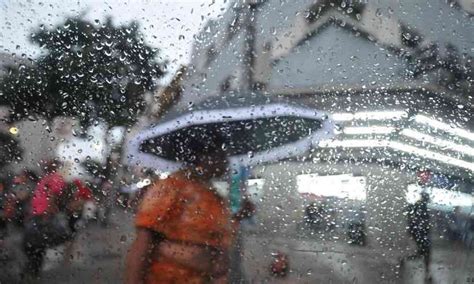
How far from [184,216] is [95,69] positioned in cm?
52

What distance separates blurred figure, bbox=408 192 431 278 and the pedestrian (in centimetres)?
101

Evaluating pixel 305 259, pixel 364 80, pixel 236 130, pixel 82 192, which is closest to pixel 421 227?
pixel 305 259

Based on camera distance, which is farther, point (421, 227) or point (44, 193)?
point (44, 193)

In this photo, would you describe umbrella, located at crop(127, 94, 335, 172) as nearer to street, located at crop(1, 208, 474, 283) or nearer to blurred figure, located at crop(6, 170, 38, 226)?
street, located at crop(1, 208, 474, 283)

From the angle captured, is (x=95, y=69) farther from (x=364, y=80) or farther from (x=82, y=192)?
(x=364, y=80)

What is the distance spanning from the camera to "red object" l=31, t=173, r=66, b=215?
1.45 meters

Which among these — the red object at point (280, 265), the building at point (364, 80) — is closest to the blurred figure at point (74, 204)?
the building at point (364, 80)

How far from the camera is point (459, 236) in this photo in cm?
137

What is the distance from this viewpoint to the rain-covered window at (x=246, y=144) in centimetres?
136

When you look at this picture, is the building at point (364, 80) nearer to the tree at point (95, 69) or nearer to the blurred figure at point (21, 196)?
the tree at point (95, 69)

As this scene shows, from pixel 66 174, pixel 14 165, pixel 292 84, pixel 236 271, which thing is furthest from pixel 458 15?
pixel 14 165

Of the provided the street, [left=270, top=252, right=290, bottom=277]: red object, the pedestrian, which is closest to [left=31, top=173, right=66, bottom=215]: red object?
the pedestrian

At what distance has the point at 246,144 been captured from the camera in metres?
1.39

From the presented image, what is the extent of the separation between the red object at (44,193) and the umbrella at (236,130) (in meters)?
0.24
